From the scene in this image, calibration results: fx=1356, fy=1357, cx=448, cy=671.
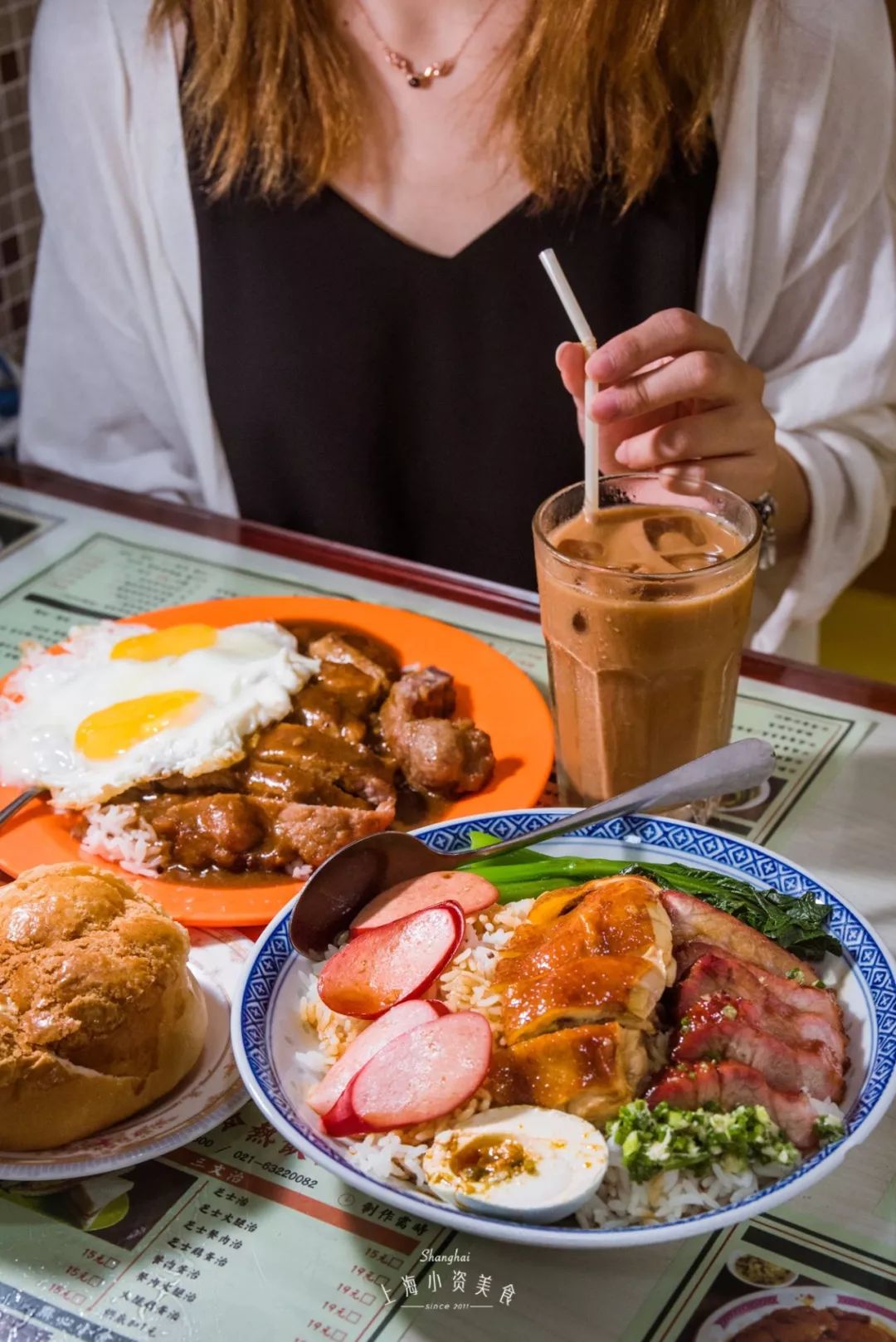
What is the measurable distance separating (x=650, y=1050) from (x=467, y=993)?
16cm

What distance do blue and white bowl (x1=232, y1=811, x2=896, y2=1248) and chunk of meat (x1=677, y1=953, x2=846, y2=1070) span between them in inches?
1.1

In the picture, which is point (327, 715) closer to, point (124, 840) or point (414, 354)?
point (124, 840)

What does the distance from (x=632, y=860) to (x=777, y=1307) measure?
0.44 metres

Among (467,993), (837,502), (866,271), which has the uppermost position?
(866,271)

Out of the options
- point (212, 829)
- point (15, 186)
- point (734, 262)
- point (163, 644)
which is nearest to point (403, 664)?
point (163, 644)

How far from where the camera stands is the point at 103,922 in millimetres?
1209

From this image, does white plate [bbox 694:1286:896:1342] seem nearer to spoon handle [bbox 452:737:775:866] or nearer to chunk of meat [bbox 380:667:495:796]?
spoon handle [bbox 452:737:775:866]

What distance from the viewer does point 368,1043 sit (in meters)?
1.11

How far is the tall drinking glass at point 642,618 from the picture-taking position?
1.44 metres

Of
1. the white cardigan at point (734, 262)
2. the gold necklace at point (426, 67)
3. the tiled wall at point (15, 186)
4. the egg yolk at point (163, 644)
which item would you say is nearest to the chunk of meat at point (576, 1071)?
the egg yolk at point (163, 644)

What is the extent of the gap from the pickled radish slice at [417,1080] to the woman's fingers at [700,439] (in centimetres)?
85

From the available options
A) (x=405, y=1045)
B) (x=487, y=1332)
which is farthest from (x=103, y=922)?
(x=487, y=1332)

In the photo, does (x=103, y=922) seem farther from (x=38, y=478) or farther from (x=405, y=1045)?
(x=38, y=478)

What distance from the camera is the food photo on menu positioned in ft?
3.41
